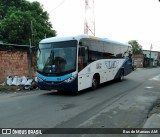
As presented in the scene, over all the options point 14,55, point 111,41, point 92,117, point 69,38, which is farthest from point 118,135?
point 14,55

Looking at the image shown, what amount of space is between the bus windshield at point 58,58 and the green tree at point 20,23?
12.5m

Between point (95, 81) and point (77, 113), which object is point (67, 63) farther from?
point (77, 113)

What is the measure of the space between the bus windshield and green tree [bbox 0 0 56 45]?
41.1 ft

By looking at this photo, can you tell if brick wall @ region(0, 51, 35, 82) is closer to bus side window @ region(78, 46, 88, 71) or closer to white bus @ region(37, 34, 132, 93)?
white bus @ region(37, 34, 132, 93)

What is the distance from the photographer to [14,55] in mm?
18406

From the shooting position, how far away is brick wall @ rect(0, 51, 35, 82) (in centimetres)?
1791

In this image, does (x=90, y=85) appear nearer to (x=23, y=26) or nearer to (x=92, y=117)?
(x=92, y=117)

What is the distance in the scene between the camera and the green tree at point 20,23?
87.4ft

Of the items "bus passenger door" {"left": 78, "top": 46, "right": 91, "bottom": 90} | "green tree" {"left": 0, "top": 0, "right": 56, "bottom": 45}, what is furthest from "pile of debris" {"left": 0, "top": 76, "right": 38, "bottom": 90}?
"green tree" {"left": 0, "top": 0, "right": 56, "bottom": 45}

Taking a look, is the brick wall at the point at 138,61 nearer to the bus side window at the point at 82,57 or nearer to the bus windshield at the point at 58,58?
the bus side window at the point at 82,57

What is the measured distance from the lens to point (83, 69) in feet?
40.5

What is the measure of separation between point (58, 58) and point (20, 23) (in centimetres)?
1646

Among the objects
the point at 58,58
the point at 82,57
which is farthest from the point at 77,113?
the point at 82,57

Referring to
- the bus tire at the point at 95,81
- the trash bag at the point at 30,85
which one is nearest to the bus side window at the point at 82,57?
the bus tire at the point at 95,81
